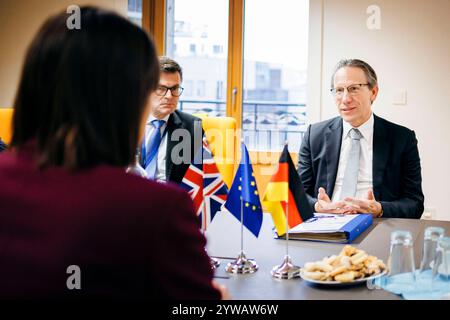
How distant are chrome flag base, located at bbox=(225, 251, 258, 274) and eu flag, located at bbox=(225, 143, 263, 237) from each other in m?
0.15

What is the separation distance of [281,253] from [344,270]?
353 mm

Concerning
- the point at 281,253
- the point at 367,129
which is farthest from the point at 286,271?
the point at 367,129

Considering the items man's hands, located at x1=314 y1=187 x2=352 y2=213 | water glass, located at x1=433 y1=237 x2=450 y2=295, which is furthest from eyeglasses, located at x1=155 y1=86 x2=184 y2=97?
water glass, located at x1=433 y1=237 x2=450 y2=295

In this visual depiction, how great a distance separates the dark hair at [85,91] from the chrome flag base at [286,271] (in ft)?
2.18

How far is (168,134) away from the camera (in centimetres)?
285

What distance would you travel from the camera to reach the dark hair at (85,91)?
0.84 metres

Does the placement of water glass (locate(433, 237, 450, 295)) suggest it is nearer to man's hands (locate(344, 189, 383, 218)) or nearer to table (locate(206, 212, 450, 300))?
table (locate(206, 212, 450, 300))

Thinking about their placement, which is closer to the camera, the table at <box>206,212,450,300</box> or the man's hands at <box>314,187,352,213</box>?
the table at <box>206,212,450,300</box>

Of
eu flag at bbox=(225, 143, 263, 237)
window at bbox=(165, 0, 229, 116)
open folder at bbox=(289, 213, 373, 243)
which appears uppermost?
window at bbox=(165, 0, 229, 116)

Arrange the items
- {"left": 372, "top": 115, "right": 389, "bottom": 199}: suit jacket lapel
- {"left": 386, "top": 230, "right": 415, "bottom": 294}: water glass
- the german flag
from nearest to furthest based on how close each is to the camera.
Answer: {"left": 386, "top": 230, "right": 415, "bottom": 294}: water glass, the german flag, {"left": 372, "top": 115, "right": 389, "bottom": 199}: suit jacket lapel

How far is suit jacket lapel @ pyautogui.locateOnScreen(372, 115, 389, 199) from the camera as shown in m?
A: 2.53
